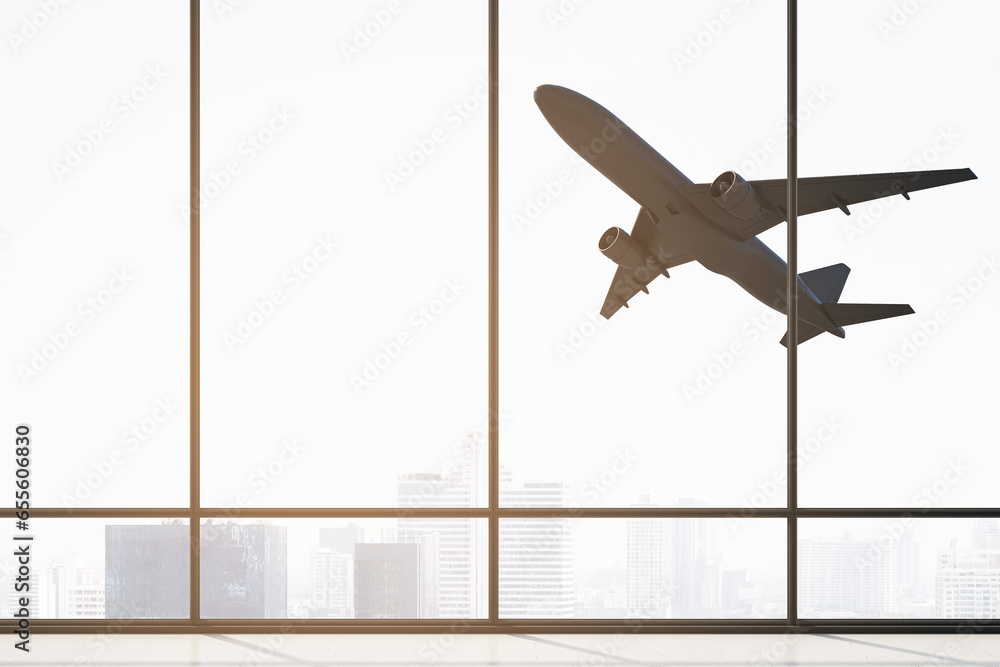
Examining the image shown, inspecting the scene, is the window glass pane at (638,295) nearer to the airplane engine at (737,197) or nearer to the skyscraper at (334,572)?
the airplane engine at (737,197)

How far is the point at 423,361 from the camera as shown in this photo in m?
4.65

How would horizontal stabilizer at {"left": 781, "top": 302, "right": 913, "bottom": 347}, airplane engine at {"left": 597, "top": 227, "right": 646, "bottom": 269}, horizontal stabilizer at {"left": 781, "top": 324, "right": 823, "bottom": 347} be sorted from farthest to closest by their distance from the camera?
airplane engine at {"left": 597, "top": 227, "right": 646, "bottom": 269}
horizontal stabilizer at {"left": 781, "top": 302, "right": 913, "bottom": 347}
horizontal stabilizer at {"left": 781, "top": 324, "right": 823, "bottom": 347}

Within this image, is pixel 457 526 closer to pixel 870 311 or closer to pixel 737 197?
pixel 737 197

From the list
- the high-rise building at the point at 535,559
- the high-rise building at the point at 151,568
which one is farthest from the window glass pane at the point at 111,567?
the high-rise building at the point at 535,559

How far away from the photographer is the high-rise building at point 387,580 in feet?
14.9

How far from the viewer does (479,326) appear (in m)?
4.54

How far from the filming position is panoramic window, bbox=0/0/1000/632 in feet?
14.6

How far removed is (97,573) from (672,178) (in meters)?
3.93

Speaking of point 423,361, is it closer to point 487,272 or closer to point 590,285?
point 487,272

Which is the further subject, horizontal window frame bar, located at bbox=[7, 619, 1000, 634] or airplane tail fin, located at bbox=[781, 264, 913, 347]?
airplane tail fin, located at bbox=[781, 264, 913, 347]

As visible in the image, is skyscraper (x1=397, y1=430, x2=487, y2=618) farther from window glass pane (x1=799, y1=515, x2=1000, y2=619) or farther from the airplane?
window glass pane (x1=799, y1=515, x2=1000, y2=619)

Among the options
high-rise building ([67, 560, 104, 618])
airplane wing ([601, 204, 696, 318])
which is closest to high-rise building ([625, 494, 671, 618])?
airplane wing ([601, 204, 696, 318])

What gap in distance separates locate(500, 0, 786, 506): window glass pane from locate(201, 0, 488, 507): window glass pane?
27cm
